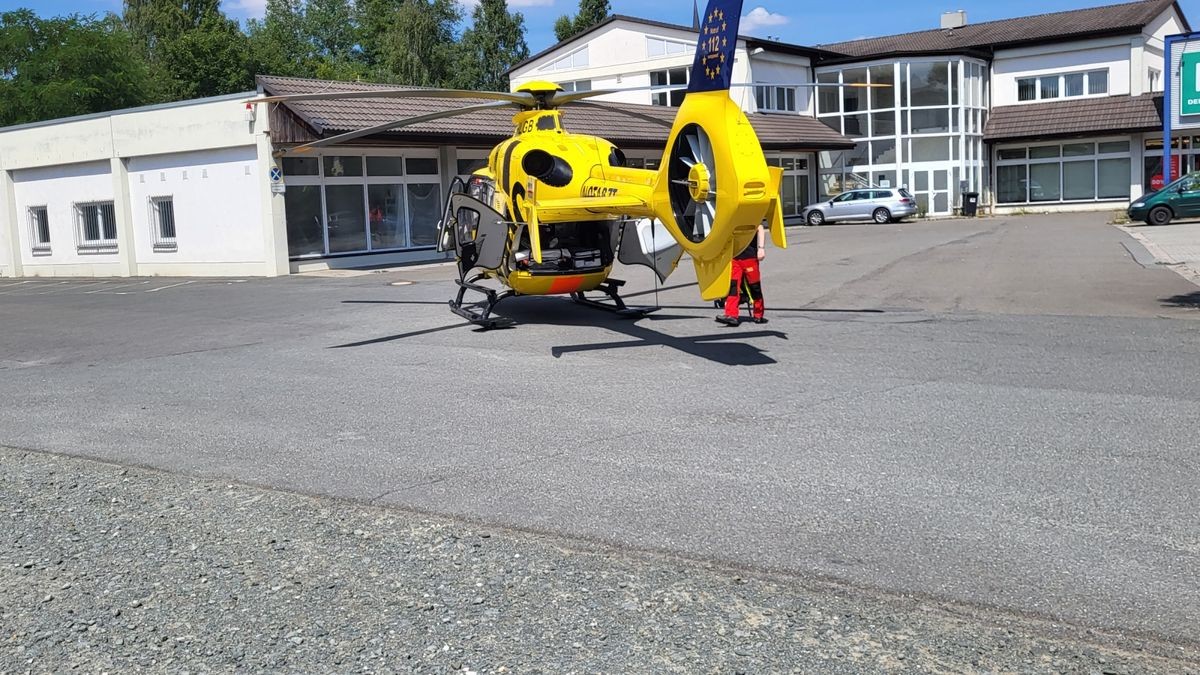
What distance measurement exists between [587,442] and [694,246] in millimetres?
2746

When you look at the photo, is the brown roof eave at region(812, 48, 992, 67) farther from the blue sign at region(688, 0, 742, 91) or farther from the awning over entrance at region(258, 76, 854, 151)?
the blue sign at region(688, 0, 742, 91)

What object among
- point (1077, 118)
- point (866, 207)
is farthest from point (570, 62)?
point (1077, 118)

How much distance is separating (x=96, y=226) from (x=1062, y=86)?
4012 cm

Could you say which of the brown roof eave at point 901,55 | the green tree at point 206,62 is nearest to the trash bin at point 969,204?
the brown roof eave at point 901,55

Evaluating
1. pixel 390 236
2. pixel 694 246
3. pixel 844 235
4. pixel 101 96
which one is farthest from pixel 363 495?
pixel 101 96

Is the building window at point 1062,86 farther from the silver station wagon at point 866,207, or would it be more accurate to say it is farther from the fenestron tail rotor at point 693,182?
the fenestron tail rotor at point 693,182

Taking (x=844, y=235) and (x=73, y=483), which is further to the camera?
(x=844, y=235)

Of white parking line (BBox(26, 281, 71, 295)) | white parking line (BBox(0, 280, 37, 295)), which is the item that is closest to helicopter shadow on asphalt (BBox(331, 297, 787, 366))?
white parking line (BBox(26, 281, 71, 295))

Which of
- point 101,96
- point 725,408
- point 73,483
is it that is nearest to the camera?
point 73,483

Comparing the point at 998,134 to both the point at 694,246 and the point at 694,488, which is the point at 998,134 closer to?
the point at 694,246

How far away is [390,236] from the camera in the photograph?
28219mm

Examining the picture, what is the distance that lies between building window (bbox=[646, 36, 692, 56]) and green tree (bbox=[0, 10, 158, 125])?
1047 inches

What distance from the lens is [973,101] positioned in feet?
151

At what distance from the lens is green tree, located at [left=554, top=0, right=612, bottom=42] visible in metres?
75.1
